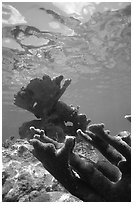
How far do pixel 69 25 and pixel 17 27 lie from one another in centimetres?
344

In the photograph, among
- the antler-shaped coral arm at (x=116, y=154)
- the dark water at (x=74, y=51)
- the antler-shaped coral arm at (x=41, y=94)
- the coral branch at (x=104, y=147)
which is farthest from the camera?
the dark water at (x=74, y=51)

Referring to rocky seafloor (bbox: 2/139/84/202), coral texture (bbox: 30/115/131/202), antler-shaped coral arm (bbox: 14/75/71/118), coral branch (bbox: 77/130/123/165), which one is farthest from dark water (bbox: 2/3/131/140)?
coral texture (bbox: 30/115/131/202)

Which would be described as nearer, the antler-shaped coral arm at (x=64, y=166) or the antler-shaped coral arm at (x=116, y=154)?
the antler-shaped coral arm at (x=116, y=154)

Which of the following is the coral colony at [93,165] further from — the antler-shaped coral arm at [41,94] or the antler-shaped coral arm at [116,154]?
the antler-shaped coral arm at [41,94]

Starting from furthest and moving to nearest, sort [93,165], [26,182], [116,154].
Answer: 1. [26,182]
2. [116,154]
3. [93,165]

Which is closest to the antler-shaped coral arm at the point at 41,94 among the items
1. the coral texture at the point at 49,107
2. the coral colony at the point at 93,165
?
the coral texture at the point at 49,107

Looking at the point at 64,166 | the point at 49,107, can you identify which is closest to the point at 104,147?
the point at 64,166

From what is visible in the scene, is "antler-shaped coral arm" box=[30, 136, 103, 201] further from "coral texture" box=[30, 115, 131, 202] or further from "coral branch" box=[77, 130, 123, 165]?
"coral branch" box=[77, 130, 123, 165]

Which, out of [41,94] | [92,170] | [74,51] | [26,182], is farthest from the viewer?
[74,51]

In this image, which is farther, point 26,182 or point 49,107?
point 49,107

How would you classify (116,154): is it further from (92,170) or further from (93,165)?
(92,170)

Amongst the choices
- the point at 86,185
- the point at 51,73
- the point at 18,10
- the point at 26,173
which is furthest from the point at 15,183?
the point at 51,73

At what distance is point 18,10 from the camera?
12266 mm

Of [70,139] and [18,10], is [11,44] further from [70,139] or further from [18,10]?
[70,139]
